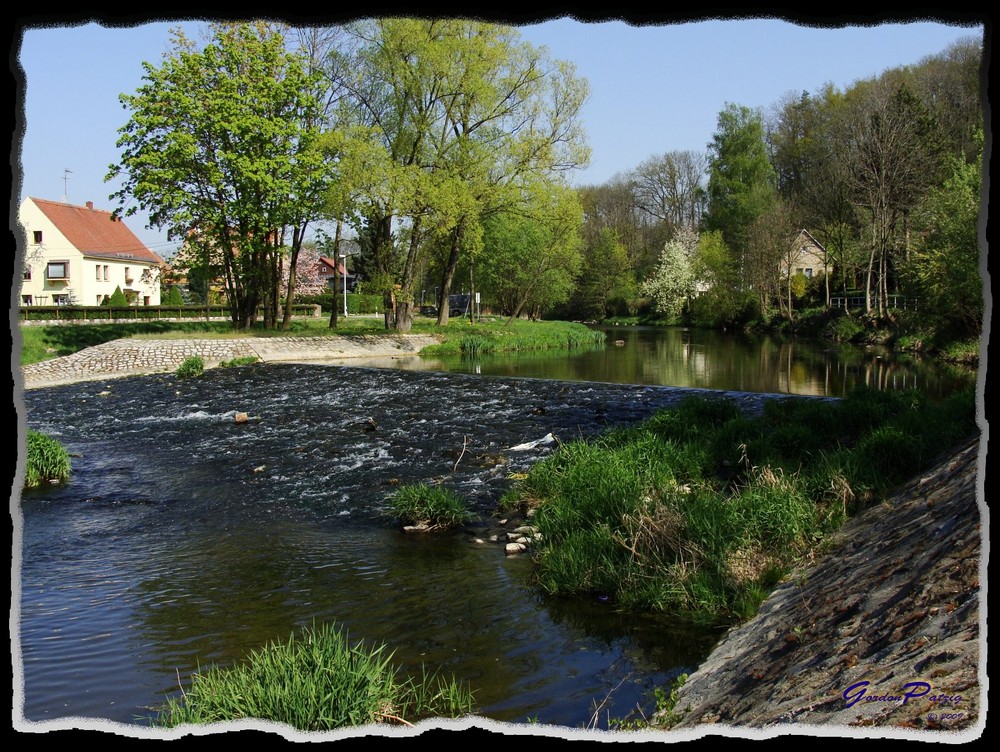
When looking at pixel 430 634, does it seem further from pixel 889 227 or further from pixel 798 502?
pixel 889 227

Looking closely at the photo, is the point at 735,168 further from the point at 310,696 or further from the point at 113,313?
the point at 310,696

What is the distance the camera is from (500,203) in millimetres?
39469

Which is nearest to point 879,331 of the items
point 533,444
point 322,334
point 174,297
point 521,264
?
point 322,334

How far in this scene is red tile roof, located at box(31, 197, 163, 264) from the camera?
5522 centimetres

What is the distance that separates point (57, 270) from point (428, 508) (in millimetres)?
58260

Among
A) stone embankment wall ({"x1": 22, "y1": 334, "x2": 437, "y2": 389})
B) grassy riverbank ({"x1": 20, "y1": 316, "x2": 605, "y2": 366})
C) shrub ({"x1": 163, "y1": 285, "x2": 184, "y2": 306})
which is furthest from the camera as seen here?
shrub ({"x1": 163, "y1": 285, "x2": 184, "y2": 306})

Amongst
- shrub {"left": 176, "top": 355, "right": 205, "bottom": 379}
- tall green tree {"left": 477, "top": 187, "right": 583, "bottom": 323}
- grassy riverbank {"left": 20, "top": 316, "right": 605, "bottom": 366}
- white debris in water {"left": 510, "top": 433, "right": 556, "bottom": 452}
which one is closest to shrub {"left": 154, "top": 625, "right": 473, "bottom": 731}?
white debris in water {"left": 510, "top": 433, "right": 556, "bottom": 452}

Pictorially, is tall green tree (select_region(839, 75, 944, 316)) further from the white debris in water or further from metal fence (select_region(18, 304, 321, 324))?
metal fence (select_region(18, 304, 321, 324))

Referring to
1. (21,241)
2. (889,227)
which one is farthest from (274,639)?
(889,227)

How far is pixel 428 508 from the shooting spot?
9617 mm

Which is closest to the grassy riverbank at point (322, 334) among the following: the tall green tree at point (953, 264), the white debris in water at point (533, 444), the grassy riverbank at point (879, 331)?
the grassy riverbank at point (879, 331)

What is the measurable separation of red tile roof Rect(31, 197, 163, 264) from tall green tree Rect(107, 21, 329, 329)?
25636 millimetres

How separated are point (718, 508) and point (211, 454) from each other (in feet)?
32.0

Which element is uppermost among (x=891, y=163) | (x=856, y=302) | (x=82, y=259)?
(x=891, y=163)
